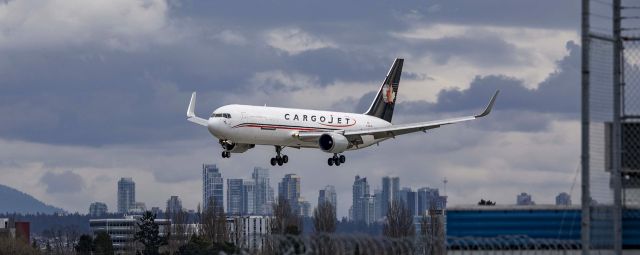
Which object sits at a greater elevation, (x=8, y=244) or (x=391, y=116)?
(x=391, y=116)

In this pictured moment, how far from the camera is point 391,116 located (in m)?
135

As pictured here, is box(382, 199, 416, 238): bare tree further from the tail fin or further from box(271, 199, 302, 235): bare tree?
the tail fin

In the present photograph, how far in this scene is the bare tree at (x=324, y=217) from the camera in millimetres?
146875

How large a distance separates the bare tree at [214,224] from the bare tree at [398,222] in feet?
56.9

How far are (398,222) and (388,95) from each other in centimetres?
4060

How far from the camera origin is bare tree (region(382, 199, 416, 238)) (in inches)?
6742

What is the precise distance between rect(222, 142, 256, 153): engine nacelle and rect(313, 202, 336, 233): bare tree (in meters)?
31.3

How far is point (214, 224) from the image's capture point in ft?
570

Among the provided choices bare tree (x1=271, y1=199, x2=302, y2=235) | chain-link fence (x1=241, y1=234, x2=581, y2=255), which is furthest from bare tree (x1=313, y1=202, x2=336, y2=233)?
chain-link fence (x1=241, y1=234, x2=581, y2=255)

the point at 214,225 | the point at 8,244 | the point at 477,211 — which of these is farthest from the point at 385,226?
the point at 477,211

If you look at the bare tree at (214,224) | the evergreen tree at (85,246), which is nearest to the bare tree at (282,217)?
the bare tree at (214,224)

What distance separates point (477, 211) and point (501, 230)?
0.99 m

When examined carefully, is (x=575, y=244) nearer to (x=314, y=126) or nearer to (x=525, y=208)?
(x=525, y=208)

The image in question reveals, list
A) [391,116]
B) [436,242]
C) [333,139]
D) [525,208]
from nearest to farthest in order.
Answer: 1. [436,242]
2. [525,208]
3. [333,139]
4. [391,116]
